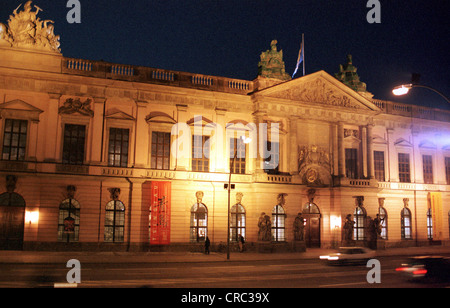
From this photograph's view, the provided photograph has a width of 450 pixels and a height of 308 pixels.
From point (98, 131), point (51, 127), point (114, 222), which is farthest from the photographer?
point (98, 131)

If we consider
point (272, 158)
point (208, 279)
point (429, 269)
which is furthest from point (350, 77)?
point (208, 279)

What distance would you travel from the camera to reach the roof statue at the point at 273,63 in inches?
1640

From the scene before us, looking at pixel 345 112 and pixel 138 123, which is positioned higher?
pixel 345 112

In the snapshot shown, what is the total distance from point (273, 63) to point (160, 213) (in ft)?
60.6

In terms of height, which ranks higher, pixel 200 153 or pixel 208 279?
pixel 200 153

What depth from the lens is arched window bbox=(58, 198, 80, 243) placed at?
33562 millimetres

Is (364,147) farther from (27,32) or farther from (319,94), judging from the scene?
(27,32)

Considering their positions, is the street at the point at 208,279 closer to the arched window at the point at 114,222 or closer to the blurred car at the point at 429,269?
the blurred car at the point at 429,269

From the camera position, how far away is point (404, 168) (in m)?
47.4

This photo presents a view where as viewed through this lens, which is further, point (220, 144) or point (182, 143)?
point (220, 144)
